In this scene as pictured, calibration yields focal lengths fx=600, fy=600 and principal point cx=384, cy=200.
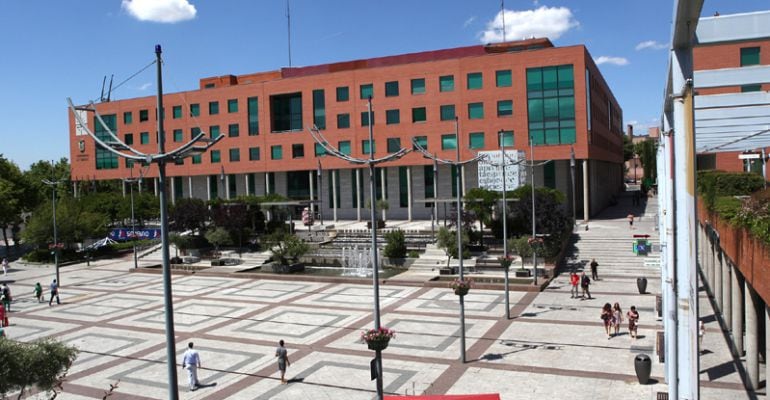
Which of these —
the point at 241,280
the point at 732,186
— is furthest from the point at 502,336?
the point at 241,280

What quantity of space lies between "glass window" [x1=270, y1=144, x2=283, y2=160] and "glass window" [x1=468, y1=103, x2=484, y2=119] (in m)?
22.6

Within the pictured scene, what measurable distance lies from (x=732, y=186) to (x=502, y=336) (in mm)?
11219

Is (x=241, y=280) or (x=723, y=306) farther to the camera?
(x=241, y=280)

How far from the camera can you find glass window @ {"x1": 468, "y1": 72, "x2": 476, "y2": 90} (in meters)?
56.6

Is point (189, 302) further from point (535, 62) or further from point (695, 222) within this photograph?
point (535, 62)

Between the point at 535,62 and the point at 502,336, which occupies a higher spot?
the point at 535,62

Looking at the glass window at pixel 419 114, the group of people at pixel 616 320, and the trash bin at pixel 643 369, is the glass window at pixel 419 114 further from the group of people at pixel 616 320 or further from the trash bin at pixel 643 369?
the trash bin at pixel 643 369

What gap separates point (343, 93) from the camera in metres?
63.4

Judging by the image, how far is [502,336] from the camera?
72.3 feet

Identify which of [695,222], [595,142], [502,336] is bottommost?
[502,336]

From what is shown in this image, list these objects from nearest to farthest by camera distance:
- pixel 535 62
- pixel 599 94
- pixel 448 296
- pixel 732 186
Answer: pixel 732 186 < pixel 448 296 < pixel 535 62 < pixel 599 94

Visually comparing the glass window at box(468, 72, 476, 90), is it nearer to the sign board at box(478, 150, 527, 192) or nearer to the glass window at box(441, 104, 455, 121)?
the glass window at box(441, 104, 455, 121)

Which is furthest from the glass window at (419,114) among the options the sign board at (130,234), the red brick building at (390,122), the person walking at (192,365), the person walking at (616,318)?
the person walking at (192,365)

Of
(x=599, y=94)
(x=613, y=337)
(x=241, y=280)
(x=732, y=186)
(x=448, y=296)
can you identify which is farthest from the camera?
(x=599, y=94)
